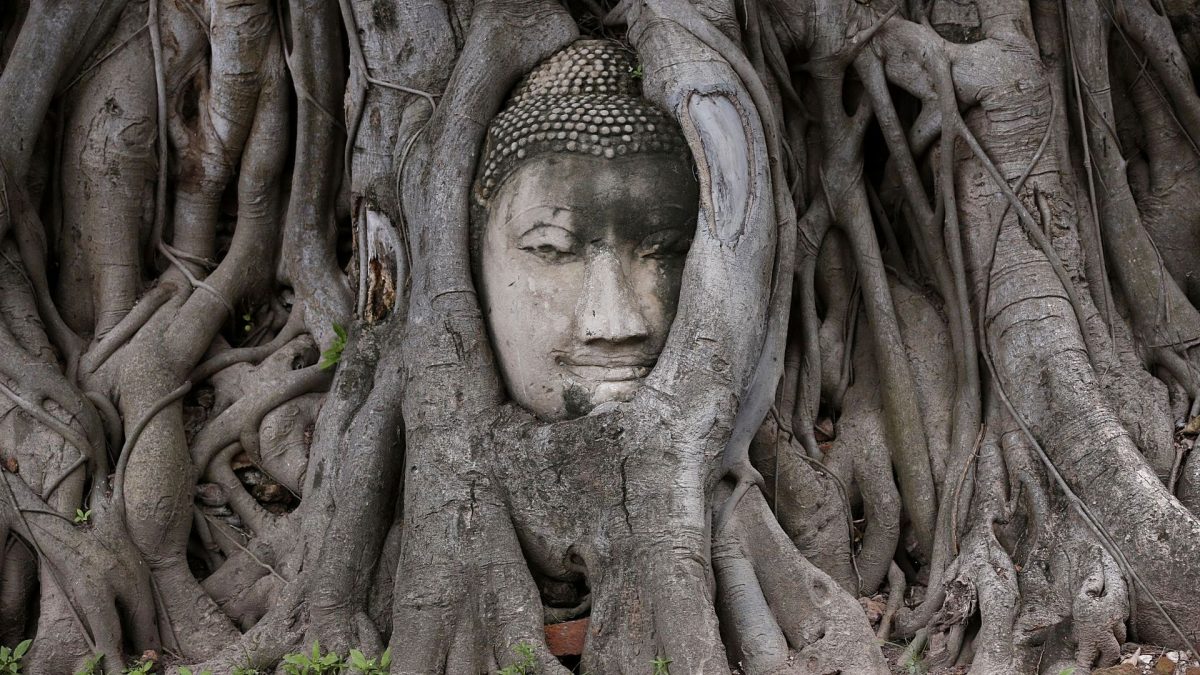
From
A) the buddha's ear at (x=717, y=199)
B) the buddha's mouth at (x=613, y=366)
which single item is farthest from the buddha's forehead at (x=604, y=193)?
the buddha's mouth at (x=613, y=366)

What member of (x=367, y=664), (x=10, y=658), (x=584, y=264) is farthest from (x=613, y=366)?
(x=10, y=658)

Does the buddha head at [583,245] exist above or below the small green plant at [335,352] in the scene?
above

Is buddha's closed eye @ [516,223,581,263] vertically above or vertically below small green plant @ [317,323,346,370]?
above

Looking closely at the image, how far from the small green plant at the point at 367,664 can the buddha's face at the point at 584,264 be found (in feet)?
2.87

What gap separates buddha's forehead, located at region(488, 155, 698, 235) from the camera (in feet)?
12.5

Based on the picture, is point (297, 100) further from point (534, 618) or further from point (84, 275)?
point (534, 618)

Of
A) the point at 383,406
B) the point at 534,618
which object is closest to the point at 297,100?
the point at 383,406

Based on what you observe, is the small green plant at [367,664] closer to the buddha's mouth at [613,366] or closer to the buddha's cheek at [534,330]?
the buddha's cheek at [534,330]

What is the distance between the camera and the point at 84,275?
16.2 ft

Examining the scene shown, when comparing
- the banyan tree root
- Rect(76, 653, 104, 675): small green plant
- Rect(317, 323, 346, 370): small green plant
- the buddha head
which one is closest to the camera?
the banyan tree root

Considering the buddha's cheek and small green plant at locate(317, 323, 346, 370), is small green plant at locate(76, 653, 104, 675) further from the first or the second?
the buddha's cheek

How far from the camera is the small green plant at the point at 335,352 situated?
4.53 m

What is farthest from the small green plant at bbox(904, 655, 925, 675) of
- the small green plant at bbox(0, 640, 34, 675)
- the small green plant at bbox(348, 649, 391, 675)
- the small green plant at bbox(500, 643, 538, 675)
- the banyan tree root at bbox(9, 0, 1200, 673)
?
the small green plant at bbox(0, 640, 34, 675)

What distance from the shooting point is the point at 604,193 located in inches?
149
